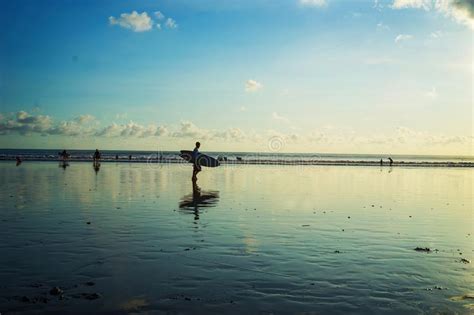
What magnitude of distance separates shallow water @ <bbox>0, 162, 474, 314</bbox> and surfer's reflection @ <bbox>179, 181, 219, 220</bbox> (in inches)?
10.5

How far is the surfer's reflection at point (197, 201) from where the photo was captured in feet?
61.5

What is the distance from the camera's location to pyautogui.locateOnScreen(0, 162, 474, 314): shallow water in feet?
24.4

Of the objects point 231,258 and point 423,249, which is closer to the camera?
point 231,258

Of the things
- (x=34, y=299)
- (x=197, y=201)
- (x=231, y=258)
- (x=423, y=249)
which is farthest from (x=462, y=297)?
(x=197, y=201)

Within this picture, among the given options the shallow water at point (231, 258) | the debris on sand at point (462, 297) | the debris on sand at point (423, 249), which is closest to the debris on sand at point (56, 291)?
the shallow water at point (231, 258)

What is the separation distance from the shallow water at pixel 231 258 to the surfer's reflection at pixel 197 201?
27 cm

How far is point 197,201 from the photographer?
69.7 ft

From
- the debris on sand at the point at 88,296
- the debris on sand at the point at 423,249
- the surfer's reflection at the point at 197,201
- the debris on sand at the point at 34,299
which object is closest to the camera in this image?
the debris on sand at the point at 34,299

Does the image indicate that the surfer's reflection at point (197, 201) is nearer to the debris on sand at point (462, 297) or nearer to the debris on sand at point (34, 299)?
the debris on sand at point (34, 299)

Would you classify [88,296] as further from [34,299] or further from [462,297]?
[462,297]

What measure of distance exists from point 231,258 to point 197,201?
11.1m

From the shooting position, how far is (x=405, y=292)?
8.14 m

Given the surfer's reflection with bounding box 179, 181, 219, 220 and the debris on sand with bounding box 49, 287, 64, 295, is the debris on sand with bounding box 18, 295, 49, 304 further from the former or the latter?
the surfer's reflection with bounding box 179, 181, 219, 220

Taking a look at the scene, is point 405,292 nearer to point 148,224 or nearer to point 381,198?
point 148,224
